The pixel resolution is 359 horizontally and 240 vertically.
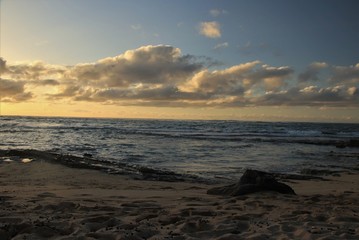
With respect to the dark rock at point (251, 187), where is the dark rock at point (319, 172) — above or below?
below

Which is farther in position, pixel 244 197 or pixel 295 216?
pixel 244 197

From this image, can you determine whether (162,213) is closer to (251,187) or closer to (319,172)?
(251,187)

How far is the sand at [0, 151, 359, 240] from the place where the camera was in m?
4.98

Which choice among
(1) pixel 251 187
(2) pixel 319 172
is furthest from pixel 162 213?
(2) pixel 319 172

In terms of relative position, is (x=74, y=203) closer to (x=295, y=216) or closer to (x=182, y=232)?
(x=182, y=232)

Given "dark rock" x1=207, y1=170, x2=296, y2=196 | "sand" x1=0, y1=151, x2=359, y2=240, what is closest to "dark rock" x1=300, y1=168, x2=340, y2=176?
"sand" x1=0, y1=151, x2=359, y2=240

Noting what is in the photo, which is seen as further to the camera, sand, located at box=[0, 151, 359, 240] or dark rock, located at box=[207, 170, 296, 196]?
dark rock, located at box=[207, 170, 296, 196]

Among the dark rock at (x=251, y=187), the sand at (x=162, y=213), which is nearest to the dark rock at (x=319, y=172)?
the sand at (x=162, y=213)

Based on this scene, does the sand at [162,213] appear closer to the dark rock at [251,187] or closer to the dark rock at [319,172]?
the dark rock at [251,187]

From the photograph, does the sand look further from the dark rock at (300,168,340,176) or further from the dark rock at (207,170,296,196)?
the dark rock at (300,168,340,176)

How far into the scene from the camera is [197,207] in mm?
6793

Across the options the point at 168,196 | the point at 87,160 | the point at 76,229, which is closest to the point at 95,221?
the point at 76,229

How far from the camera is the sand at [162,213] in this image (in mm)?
4977

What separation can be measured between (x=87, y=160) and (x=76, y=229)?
1043 centimetres
